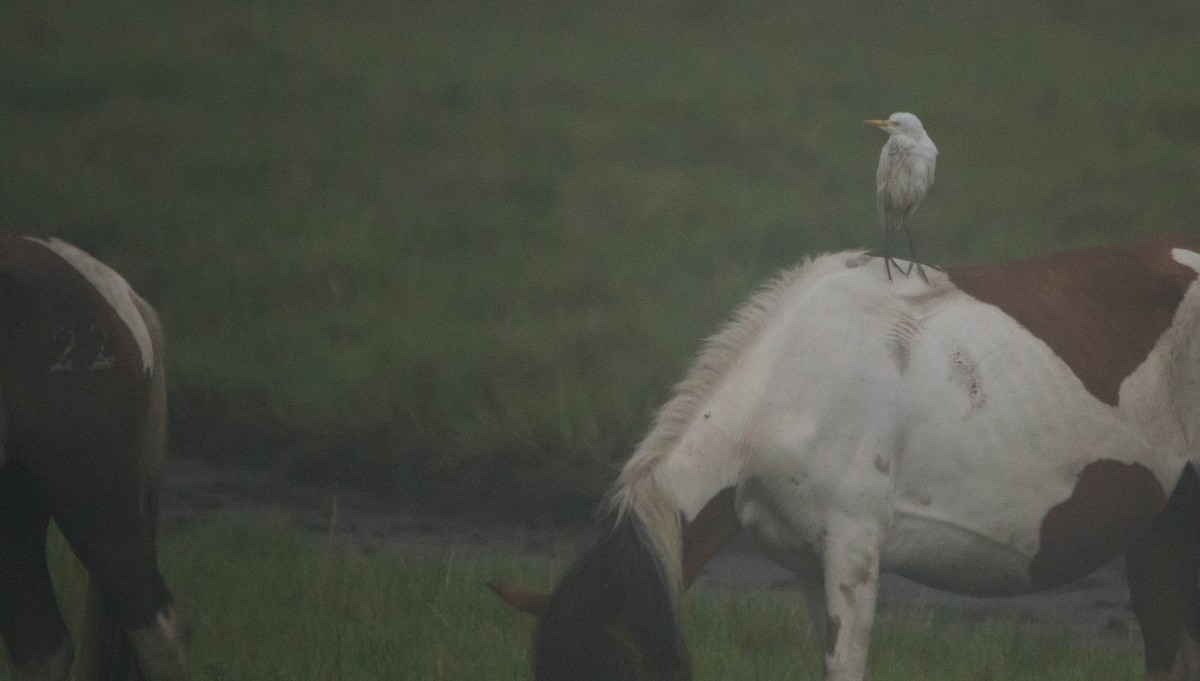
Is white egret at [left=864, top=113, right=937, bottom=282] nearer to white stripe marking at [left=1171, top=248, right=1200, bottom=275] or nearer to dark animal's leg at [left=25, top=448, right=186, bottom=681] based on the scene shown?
white stripe marking at [left=1171, top=248, right=1200, bottom=275]

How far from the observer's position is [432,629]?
4922mm

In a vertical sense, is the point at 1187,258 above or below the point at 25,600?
above

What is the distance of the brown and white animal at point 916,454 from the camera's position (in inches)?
142

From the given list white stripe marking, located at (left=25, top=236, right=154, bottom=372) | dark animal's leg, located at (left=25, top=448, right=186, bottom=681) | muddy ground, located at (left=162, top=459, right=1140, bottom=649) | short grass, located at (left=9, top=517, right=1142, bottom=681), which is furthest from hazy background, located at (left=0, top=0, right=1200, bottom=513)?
dark animal's leg, located at (left=25, top=448, right=186, bottom=681)

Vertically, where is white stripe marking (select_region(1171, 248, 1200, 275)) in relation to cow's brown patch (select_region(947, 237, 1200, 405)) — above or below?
above

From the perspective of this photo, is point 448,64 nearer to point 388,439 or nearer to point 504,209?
point 504,209

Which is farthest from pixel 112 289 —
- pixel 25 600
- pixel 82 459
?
pixel 25 600

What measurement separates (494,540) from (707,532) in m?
2.74

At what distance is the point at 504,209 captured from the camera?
972 centimetres

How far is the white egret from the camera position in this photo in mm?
4141

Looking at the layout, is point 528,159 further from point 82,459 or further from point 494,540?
point 82,459

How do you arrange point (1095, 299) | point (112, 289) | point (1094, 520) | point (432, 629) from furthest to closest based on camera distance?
point (432, 629) < point (1095, 299) < point (1094, 520) < point (112, 289)

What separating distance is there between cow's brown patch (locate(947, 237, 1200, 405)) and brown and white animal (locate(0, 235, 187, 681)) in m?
1.85

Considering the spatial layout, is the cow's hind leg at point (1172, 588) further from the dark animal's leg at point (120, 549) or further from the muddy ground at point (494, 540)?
the dark animal's leg at point (120, 549)
